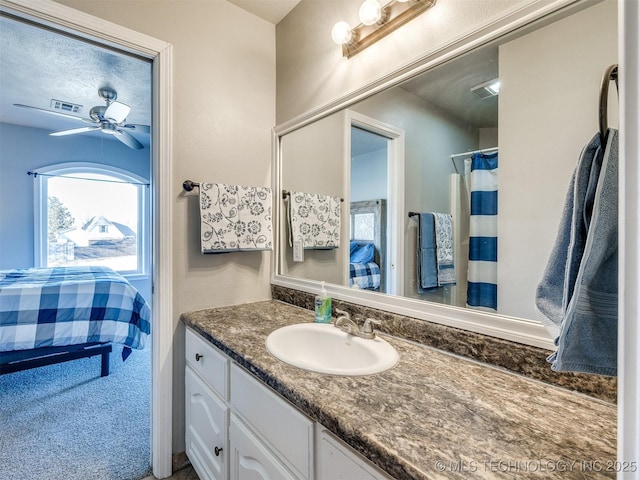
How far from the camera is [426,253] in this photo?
1236 mm

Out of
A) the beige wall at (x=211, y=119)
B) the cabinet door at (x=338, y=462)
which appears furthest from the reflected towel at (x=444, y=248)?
the beige wall at (x=211, y=119)

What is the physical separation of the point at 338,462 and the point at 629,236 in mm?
675

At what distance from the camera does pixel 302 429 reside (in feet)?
2.52

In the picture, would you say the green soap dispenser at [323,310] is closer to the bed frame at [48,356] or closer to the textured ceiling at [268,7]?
the textured ceiling at [268,7]

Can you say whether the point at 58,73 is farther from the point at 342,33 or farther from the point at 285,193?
the point at 342,33

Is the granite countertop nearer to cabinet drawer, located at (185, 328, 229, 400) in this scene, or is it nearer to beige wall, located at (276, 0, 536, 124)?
cabinet drawer, located at (185, 328, 229, 400)

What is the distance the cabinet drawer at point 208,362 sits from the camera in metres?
1.15

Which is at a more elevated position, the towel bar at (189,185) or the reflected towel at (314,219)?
the towel bar at (189,185)

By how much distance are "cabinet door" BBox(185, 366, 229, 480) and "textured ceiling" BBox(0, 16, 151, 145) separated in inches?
62.8

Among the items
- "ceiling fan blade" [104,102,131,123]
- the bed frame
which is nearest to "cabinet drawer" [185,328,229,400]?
the bed frame

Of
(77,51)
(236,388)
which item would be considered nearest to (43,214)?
(77,51)

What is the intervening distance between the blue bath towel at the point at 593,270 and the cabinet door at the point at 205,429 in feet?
3.56

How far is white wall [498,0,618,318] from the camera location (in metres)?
0.80

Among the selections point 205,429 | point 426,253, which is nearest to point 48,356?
point 205,429
